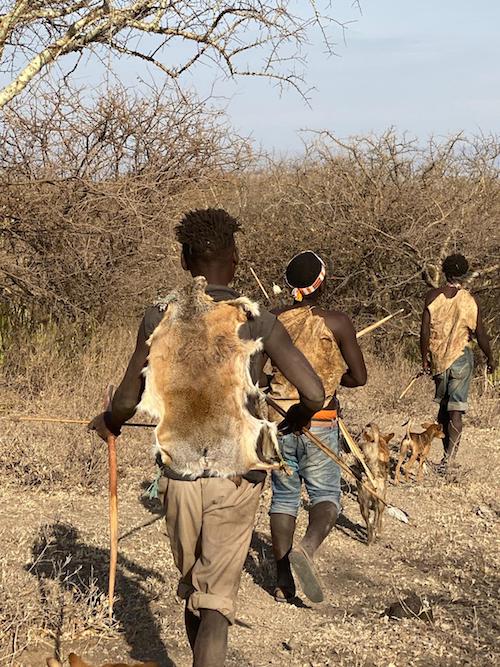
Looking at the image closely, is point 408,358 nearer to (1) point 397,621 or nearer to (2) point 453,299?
(2) point 453,299

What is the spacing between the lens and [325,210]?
37.3 ft

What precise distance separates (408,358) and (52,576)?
7.38m

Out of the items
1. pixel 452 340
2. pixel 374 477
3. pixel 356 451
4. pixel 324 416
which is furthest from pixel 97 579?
pixel 452 340

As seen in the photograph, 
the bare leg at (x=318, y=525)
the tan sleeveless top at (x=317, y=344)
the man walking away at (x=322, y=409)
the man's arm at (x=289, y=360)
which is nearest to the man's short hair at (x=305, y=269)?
the man walking away at (x=322, y=409)

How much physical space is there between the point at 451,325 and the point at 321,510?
3.10 metres

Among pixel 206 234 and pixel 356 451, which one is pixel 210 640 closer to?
pixel 206 234

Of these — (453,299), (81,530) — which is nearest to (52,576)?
(81,530)

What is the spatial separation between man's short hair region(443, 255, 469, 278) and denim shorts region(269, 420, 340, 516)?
2.86 m

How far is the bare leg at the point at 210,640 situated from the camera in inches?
114

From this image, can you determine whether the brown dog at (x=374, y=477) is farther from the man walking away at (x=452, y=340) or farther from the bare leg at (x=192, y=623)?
the bare leg at (x=192, y=623)

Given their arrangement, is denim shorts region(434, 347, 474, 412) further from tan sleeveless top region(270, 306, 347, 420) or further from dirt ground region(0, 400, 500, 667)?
→ tan sleeveless top region(270, 306, 347, 420)

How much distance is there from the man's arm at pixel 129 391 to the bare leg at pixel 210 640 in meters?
0.72

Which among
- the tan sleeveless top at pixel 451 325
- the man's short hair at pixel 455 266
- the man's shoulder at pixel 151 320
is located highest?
the man's shoulder at pixel 151 320

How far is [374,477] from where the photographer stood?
219 inches
